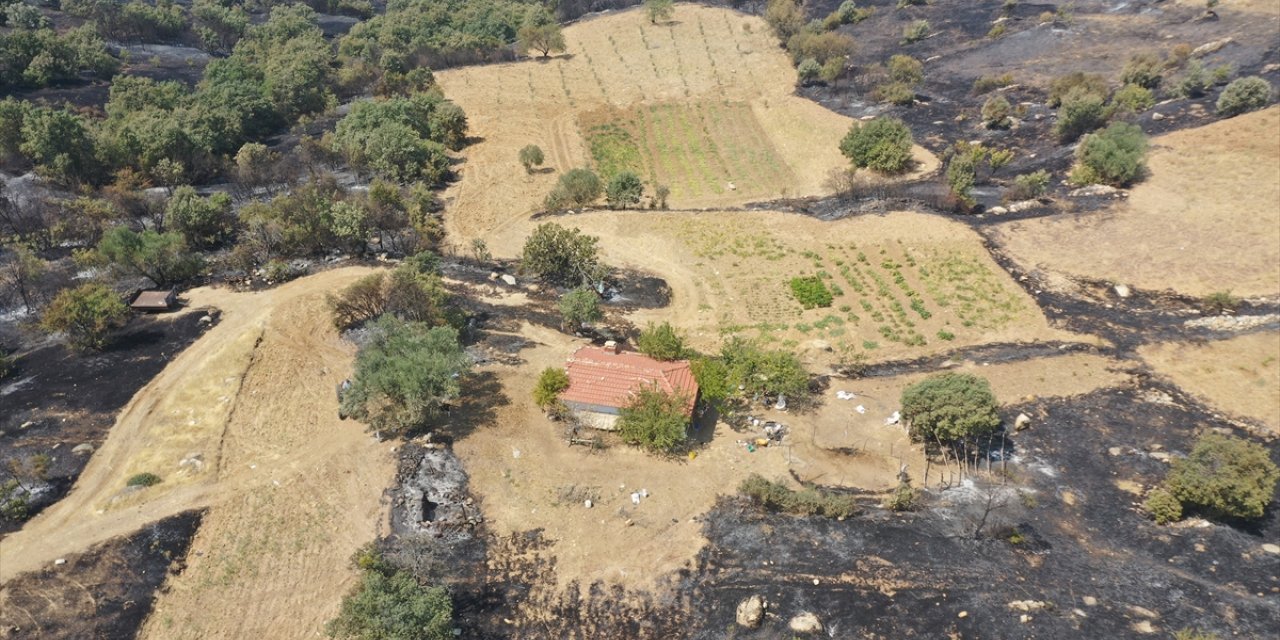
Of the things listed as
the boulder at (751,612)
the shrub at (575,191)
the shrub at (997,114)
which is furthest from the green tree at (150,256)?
the shrub at (997,114)

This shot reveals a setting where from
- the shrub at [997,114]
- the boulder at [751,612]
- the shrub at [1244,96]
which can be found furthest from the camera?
the shrub at [997,114]

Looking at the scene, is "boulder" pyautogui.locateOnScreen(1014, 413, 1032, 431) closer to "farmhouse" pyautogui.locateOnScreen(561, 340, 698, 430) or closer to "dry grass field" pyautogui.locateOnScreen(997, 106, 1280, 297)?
"farmhouse" pyautogui.locateOnScreen(561, 340, 698, 430)

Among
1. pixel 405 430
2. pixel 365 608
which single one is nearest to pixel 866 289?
pixel 405 430

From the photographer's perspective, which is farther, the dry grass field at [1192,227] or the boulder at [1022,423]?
the dry grass field at [1192,227]

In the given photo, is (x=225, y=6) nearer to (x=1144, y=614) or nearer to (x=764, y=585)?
(x=764, y=585)

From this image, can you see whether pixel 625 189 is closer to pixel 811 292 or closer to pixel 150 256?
pixel 811 292

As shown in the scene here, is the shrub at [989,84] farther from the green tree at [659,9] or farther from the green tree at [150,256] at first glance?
the green tree at [150,256]

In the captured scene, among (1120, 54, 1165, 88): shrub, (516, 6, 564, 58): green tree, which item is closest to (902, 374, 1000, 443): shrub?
(1120, 54, 1165, 88): shrub
